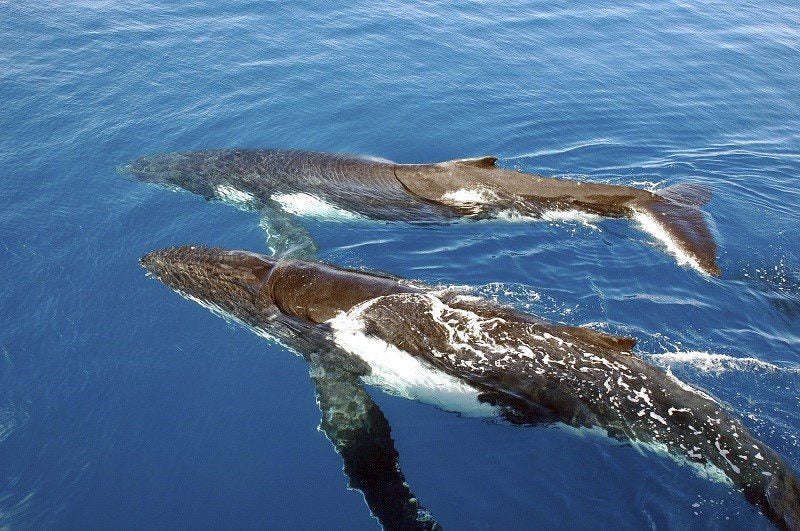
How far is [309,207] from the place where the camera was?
15.3 metres

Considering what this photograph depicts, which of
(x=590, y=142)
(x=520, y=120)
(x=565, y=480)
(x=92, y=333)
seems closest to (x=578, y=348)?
(x=565, y=480)

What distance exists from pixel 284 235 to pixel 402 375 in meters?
5.08

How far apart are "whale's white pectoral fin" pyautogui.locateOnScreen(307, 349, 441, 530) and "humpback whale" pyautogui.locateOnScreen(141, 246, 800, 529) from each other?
2cm

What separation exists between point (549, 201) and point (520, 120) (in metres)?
5.82

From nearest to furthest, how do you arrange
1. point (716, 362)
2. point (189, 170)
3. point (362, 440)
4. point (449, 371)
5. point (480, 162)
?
point (362, 440) → point (449, 371) → point (716, 362) → point (480, 162) → point (189, 170)

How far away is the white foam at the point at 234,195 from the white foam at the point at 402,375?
19.7 feet

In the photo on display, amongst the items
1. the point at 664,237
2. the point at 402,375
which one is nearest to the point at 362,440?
the point at 402,375

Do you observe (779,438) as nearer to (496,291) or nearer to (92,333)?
(496,291)

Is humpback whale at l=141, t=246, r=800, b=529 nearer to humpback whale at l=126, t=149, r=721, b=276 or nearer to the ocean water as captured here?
Result: the ocean water

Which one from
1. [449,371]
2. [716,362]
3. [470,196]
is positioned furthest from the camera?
[470,196]

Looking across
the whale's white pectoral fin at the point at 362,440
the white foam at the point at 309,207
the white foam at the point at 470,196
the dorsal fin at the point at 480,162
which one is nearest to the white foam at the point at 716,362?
the whale's white pectoral fin at the point at 362,440

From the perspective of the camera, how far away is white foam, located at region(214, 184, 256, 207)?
1573cm

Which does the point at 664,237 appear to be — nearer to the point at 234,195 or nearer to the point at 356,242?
the point at 356,242

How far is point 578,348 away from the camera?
31.0 ft
